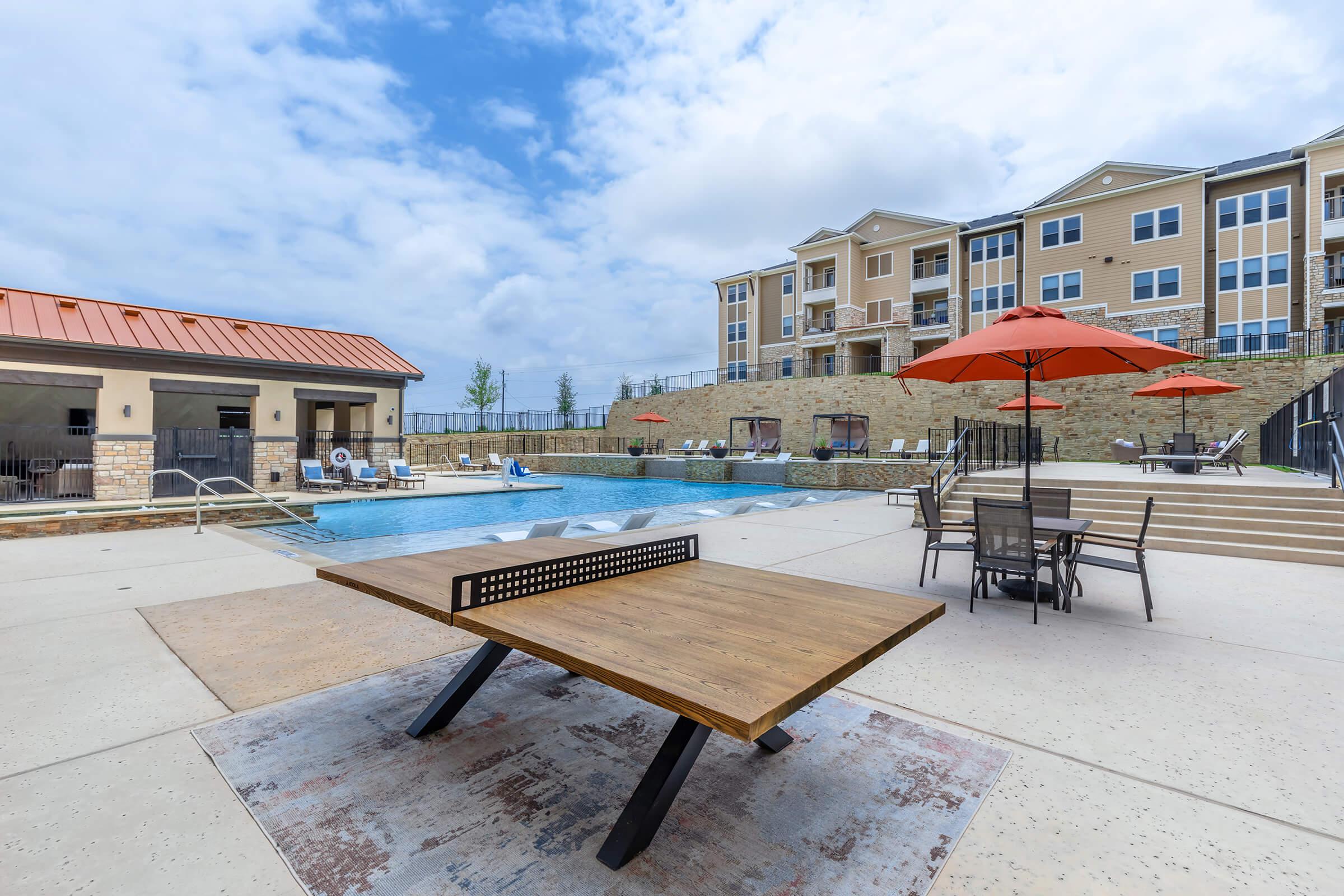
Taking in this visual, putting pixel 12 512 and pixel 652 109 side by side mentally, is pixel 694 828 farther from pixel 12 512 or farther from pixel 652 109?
pixel 652 109

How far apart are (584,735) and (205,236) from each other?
185ft

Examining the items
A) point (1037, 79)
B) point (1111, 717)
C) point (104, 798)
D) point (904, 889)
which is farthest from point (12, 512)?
point (1037, 79)

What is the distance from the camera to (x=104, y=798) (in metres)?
2.31

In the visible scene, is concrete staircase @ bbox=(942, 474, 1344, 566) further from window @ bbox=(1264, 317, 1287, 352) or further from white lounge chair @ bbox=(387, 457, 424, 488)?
window @ bbox=(1264, 317, 1287, 352)

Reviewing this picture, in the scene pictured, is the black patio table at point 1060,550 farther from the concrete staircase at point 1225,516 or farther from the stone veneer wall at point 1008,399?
the stone veneer wall at point 1008,399

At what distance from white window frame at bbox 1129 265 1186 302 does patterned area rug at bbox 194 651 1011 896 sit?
107 ft

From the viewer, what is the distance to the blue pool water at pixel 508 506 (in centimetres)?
1154

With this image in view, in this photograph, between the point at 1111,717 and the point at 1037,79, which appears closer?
the point at 1111,717

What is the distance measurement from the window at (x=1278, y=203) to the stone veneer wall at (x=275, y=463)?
127 feet

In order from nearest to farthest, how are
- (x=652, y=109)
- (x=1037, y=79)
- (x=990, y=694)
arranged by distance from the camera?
1. (x=990, y=694)
2. (x=1037, y=79)
3. (x=652, y=109)

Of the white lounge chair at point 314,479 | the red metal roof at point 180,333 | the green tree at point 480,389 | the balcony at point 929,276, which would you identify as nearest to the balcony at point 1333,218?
the balcony at point 929,276

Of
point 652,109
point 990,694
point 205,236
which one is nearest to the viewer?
point 990,694

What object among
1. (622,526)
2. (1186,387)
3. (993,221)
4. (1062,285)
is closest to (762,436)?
(1062,285)

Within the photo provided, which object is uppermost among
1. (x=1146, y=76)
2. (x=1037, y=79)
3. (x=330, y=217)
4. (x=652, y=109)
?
(x=330, y=217)
